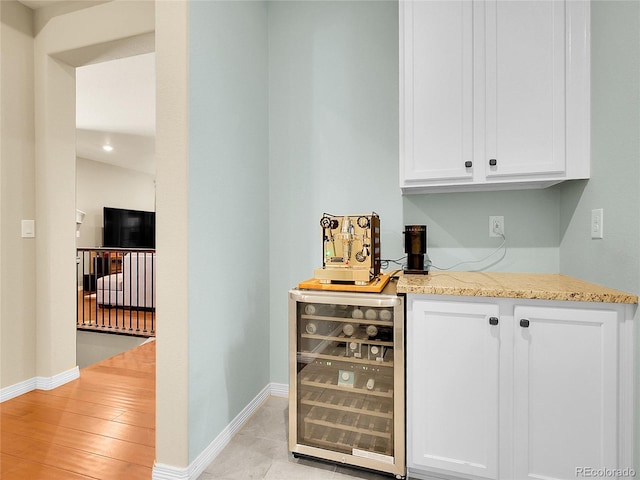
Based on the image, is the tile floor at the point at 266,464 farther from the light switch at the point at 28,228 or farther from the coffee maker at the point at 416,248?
the light switch at the point at 28,228

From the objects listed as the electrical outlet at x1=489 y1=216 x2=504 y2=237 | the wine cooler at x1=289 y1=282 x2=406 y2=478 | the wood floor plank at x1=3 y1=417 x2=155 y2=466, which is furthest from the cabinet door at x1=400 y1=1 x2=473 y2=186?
the wood floor plank at x1=3 y1=417 x2=155 y2=466

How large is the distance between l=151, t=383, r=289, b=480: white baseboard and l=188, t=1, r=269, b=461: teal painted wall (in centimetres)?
4

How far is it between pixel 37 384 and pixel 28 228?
3.95 ft

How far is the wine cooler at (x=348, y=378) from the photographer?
5.13 feet

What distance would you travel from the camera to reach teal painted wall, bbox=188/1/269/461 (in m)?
1.62

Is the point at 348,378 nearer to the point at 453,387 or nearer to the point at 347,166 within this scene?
the point at 453,387

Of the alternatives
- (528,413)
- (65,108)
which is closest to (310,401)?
(528,413)

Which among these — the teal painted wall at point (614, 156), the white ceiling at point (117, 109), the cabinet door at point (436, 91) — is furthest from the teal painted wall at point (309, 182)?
the white ceiling at point (117, 109)

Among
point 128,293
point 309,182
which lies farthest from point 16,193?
point 128,293

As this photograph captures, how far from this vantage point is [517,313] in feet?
4.65

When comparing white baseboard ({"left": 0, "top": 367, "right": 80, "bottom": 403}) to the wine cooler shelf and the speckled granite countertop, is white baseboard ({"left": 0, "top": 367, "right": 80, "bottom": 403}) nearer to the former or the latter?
the wine cooler shelf

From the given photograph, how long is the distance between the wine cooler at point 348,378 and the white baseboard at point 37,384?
2.10 meters

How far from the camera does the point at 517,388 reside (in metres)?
1.42

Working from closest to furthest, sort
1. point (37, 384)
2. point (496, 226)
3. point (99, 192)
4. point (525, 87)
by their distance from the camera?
point (525, 87), point (496, 226), point (37, 384), point (99, 192)
